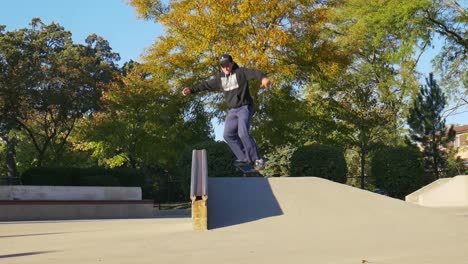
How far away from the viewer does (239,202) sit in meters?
9.23

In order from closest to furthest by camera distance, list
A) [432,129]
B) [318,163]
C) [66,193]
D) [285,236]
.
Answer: [285,236]
[66,193]
[318,163]
[432,129]

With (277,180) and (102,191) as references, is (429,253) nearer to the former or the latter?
(277,180)

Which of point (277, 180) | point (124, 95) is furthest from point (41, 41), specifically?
point (277, 180)

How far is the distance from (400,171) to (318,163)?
17.8 feet

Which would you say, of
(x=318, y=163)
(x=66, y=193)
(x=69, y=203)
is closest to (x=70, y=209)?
(x=69, y=203)

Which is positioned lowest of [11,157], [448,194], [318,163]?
[448,194]

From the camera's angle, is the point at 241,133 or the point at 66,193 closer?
the point at 241,133

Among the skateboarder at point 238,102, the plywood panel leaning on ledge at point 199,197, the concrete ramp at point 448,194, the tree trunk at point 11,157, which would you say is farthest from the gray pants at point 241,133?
the tree trunk at point 11,157

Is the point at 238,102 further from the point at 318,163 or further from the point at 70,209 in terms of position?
the point at 70,209

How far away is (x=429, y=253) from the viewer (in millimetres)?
5402

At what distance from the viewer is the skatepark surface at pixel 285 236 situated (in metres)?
5.42

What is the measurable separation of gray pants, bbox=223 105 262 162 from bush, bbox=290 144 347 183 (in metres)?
10.3

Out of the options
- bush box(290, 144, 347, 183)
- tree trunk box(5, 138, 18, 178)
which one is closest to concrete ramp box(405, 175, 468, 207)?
bush box(290, 144, 347, 183)

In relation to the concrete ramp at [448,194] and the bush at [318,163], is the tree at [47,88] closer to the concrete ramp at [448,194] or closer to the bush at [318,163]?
the bush at [318,163]
